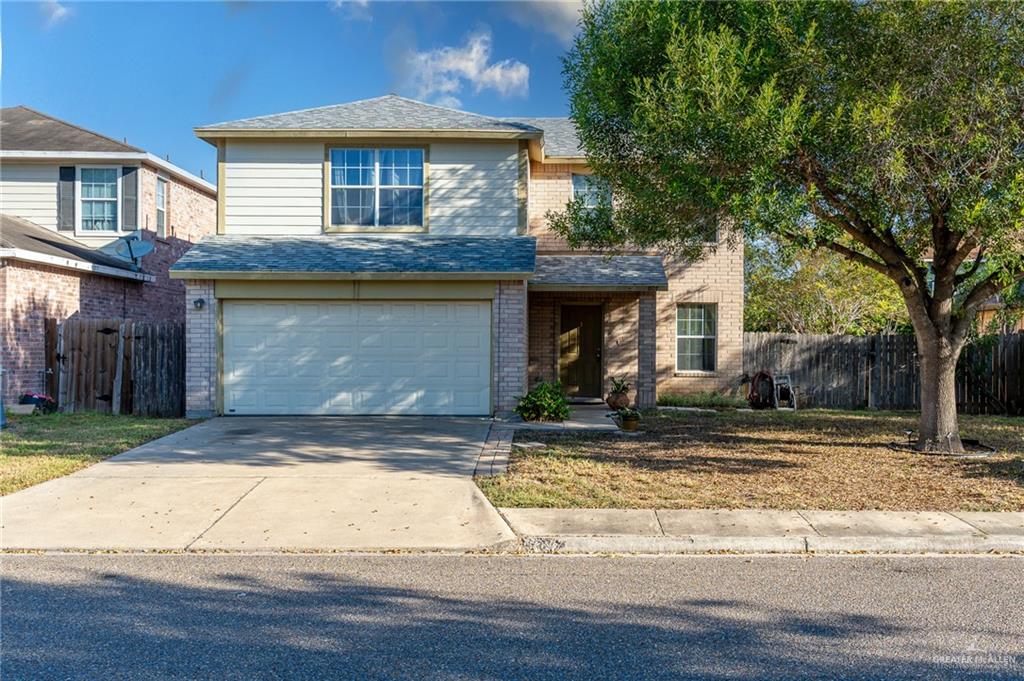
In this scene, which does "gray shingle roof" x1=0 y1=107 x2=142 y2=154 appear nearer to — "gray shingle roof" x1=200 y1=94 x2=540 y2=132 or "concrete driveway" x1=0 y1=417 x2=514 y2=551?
"gray shingle roof" x1=200 y1=94 x2=540 y2=132

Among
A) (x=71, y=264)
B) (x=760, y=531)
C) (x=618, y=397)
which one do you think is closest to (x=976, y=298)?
(x=760, y=531)

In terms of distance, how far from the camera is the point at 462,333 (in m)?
14.5

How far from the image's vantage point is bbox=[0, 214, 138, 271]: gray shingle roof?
15961mm

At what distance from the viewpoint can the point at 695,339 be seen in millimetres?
18438

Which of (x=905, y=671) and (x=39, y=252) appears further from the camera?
(x=39, y=252)

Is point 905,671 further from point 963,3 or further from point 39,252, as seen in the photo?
point 39,252

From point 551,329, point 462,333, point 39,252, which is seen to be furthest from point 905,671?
point 39,252

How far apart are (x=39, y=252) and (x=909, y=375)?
63.2ft

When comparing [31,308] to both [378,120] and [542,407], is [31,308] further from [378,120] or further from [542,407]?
[542,407]

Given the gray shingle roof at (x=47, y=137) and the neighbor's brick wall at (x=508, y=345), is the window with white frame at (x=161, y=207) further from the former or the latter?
the neighbor's brick wall at (x=508, y=345)

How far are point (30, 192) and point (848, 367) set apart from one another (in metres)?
20.3

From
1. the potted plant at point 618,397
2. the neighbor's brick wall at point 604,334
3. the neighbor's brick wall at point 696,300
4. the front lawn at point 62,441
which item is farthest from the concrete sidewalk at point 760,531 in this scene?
the neighbor's brick wall at point 696,300

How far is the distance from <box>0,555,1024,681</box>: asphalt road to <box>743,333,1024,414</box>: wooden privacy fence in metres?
12.5

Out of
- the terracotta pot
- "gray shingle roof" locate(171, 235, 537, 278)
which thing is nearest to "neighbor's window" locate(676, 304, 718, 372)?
the terracotta pot
